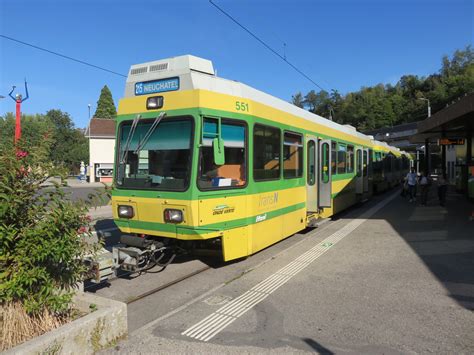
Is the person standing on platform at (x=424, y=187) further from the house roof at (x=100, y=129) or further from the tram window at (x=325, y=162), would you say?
the house roof at (x=100, y=129)

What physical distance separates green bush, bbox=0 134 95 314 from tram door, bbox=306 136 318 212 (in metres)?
6.61

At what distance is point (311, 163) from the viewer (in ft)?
32.2

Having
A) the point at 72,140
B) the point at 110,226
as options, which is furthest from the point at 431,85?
the point at 110,226

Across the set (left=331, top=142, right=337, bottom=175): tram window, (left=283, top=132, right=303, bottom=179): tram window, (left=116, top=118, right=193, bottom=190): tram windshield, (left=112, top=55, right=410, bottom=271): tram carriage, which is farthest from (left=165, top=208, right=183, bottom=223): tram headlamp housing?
(left=331, top=142, right=337, bottom=175): tram window

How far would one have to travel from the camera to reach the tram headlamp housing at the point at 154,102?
631 cm

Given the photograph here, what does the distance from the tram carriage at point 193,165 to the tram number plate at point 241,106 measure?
0.02 m

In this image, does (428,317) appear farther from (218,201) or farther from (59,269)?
(59,269)

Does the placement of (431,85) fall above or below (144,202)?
above

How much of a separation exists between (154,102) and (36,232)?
3.43 m

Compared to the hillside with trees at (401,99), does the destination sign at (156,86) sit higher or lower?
lower

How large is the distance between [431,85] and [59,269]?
11201cm

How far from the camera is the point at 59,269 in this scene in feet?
12.5

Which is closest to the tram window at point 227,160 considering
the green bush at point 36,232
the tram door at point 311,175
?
the green bush at point 36,232

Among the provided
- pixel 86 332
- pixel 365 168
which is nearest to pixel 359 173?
pixel 365 168
